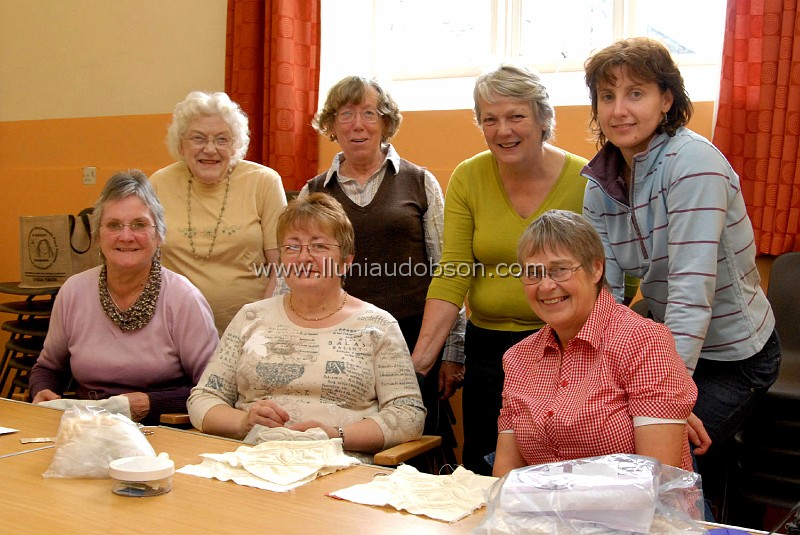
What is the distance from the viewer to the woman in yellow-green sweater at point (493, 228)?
7.96 ft

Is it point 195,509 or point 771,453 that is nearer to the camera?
point 195,509

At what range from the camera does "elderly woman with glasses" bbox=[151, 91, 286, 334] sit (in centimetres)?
307

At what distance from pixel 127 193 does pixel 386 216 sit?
84cm

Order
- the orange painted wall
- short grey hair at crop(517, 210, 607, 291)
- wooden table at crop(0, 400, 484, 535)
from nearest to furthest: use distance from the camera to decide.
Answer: wooden table at crop(0, 400, 484, 535)
short grey hair at crop(517, 210, 607, 291)
the orange painted wall

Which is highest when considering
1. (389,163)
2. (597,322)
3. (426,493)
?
(389,163)

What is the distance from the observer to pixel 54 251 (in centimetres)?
409

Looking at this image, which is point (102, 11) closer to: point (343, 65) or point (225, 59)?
point (225, 59)

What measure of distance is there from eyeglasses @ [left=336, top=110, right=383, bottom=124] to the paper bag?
5.95 feet

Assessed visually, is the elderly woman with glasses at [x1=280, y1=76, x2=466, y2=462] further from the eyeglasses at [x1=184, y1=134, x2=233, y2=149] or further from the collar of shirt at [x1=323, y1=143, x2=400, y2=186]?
the eyeglasses at [x1=184, y1=134, x2=233, y2=149]

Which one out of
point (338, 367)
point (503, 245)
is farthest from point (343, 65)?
point (338, 367)

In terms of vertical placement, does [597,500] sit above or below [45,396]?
above

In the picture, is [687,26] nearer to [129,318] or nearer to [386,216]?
[386,216]

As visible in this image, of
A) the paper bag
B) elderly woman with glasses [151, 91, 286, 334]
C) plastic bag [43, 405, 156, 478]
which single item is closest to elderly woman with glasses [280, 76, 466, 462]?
elderly woman with glasses [151, 91, 286, 334]

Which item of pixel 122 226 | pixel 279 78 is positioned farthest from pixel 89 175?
pixel 122 226
